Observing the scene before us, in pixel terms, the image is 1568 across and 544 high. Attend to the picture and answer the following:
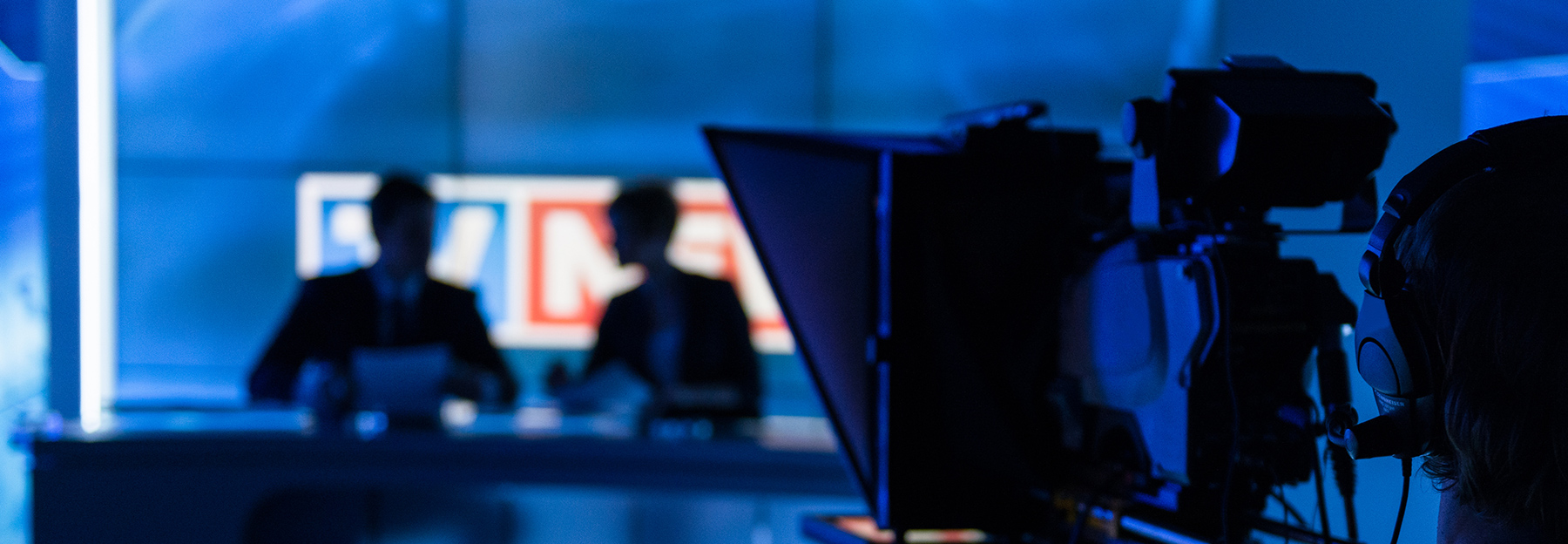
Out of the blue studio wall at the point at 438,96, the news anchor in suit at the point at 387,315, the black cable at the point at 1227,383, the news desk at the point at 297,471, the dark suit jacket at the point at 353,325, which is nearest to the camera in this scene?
the black cable at the point at 1227,383

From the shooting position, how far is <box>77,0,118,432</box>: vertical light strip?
10.7 feet

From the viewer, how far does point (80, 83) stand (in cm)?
332

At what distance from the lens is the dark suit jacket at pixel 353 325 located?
263 cm

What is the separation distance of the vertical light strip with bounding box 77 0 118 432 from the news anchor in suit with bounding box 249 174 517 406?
1060 millimetres

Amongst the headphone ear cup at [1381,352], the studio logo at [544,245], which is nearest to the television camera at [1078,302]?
the headphone ear cup at [1381,352]

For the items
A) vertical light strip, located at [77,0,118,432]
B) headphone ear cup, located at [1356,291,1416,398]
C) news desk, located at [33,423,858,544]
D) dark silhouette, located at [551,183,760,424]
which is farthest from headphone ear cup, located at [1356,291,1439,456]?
vertical light strip, located at [77,0,118,432]

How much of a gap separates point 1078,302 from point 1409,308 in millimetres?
411

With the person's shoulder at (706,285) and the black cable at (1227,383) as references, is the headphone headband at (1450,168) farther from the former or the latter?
the person's shoulder at (706,285)

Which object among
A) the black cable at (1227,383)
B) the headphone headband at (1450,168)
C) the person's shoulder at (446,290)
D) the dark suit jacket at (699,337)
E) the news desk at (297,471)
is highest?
the headphone headband at (1450,168)

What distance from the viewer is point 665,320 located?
8.92 ft

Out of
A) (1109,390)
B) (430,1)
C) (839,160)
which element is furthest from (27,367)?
(1109,390)

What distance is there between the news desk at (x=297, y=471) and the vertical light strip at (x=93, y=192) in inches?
65.0

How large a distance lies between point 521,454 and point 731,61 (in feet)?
7.07

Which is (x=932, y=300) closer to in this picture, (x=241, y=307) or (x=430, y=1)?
(x=430, y=1)
